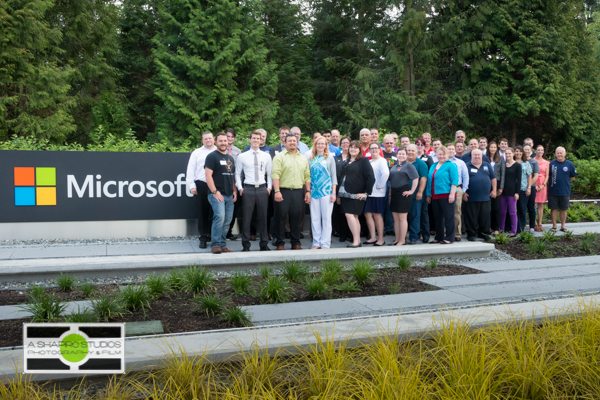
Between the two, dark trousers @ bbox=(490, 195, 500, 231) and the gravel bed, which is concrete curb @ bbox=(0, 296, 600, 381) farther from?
dark trousers @ bbox=(490, 195, 500, 231)

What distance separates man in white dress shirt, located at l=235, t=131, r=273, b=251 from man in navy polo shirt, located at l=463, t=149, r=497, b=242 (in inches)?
162

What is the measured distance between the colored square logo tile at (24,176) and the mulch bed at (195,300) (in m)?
3.98

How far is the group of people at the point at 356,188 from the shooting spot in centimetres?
796

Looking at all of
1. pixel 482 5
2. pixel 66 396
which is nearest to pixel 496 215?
pixel 66 396

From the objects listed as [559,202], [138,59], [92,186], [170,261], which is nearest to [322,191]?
[170,261]

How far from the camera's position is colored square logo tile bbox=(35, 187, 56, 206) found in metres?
9.03

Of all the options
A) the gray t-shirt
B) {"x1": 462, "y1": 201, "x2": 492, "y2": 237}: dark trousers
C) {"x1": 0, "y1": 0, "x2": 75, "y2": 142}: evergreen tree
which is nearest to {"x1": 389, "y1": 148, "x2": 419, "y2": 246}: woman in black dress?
{"x1": 462, "y1": 201, "x2": 492, "y2": 237}: dark trousers

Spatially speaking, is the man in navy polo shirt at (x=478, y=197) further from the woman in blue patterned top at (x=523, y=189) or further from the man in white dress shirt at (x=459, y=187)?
the woman in blue patterned top at (x=523, y=189)

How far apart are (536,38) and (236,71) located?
14.8m

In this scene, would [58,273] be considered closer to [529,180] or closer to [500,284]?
[500,284]

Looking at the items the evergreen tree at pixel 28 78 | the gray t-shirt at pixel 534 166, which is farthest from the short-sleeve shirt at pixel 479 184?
the evergreen tree at pixel 28 78

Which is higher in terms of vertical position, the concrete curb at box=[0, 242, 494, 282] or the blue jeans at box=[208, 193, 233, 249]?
the blue jeans at box=[208, 193, 233, 249]

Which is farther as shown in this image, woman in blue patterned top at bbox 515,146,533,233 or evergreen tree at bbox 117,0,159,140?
evergreen tree at bbox 117,0,159,140

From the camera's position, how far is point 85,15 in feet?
82.8
